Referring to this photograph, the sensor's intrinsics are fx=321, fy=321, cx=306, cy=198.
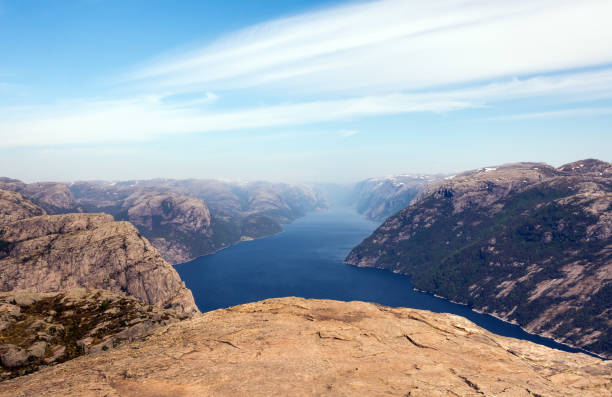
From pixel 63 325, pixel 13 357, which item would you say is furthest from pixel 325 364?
pixel 63 325

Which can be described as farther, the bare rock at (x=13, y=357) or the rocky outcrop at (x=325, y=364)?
the bare rock at (x=13, y=357)

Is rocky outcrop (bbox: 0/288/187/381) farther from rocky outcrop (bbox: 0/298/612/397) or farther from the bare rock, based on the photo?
rocky outcrop (bbox: 0/298/612/397)

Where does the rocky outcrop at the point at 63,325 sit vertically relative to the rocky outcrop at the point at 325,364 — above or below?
below

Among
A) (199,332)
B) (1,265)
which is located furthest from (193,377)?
(1,265)

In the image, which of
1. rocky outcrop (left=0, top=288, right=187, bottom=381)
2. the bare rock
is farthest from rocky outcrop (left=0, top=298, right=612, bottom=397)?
the bare rock

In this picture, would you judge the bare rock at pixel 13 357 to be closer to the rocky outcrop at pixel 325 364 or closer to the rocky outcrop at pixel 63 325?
the rocky outcrop at pixel 63 325

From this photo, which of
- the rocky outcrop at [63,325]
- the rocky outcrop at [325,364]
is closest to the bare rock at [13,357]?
the rocky outcrop at [63,325]
